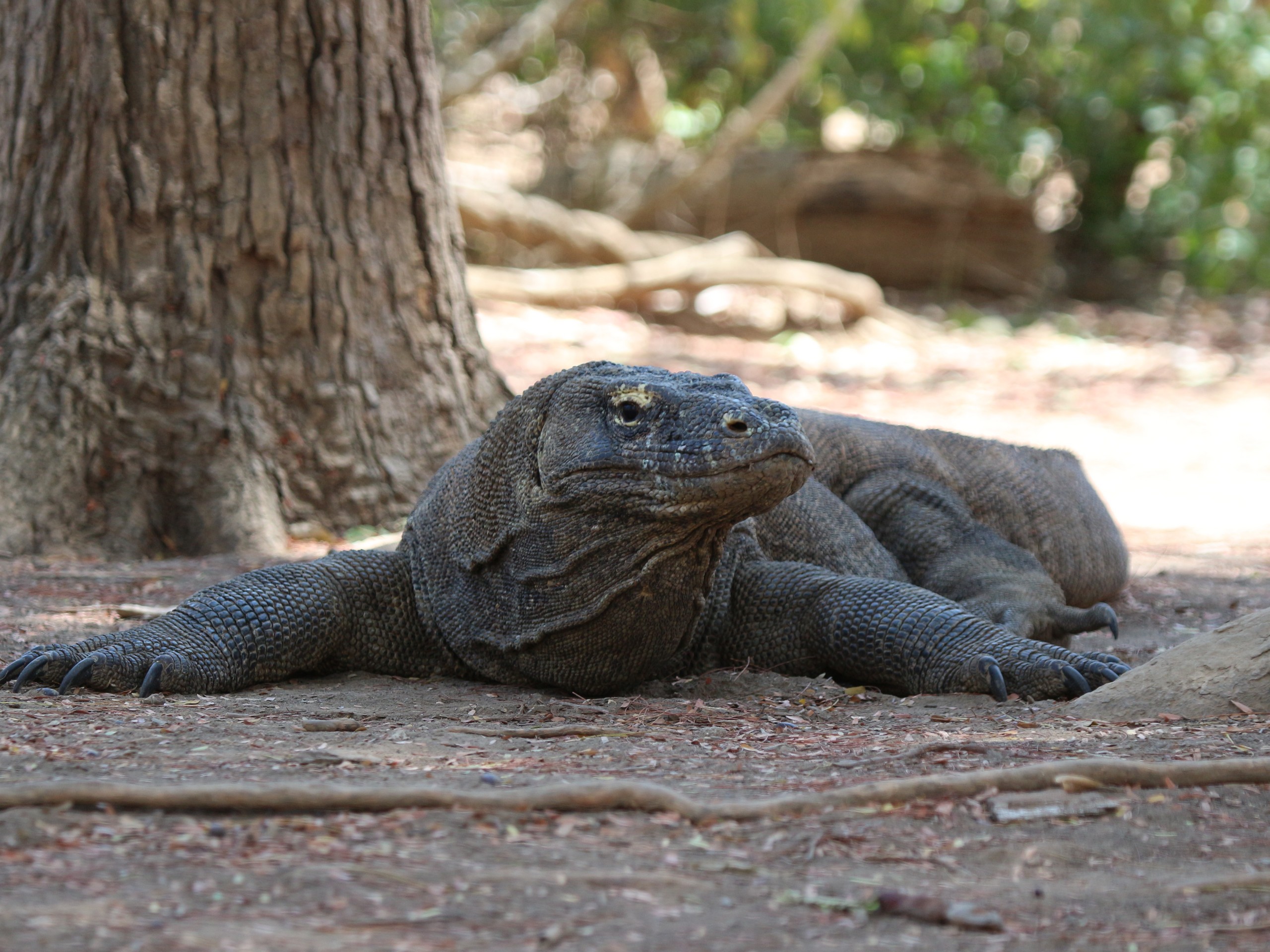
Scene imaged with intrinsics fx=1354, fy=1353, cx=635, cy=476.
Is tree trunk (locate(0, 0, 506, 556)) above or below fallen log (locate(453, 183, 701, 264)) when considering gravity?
below

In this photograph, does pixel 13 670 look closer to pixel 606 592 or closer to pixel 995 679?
pixel 606 592

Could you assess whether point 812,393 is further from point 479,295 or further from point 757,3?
point 757,3

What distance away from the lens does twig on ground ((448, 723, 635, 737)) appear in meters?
2.89

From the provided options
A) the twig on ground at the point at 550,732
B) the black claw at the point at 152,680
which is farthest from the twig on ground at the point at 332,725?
the black claw at the point at 152,680

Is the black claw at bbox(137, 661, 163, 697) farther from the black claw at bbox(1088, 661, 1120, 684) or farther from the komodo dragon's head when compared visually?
the black claw at bbox(1088, 661, 1120, 684)

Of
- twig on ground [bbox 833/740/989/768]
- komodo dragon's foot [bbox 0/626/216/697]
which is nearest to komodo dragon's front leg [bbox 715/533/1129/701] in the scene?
twig on ground [bbox 833/740/989/768]

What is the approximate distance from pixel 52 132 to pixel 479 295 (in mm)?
6466

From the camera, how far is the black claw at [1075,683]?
131 inches

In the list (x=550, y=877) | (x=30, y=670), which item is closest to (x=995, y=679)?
(x=550, y=877)

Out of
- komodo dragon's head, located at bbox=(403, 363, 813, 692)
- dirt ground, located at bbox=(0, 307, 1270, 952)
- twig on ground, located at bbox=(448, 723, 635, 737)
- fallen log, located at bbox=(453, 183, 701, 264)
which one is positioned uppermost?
fallen log, located at bbox=(453, 183, 701, 264)

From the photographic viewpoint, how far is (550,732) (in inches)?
114

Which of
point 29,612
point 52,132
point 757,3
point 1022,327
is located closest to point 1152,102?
point 1022,327

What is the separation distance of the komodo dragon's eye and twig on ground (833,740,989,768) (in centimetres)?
94

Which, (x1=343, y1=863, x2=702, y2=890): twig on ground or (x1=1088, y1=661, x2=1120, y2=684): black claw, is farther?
(x1=1088, y1=661, x2=1120, y2=684): black claw
